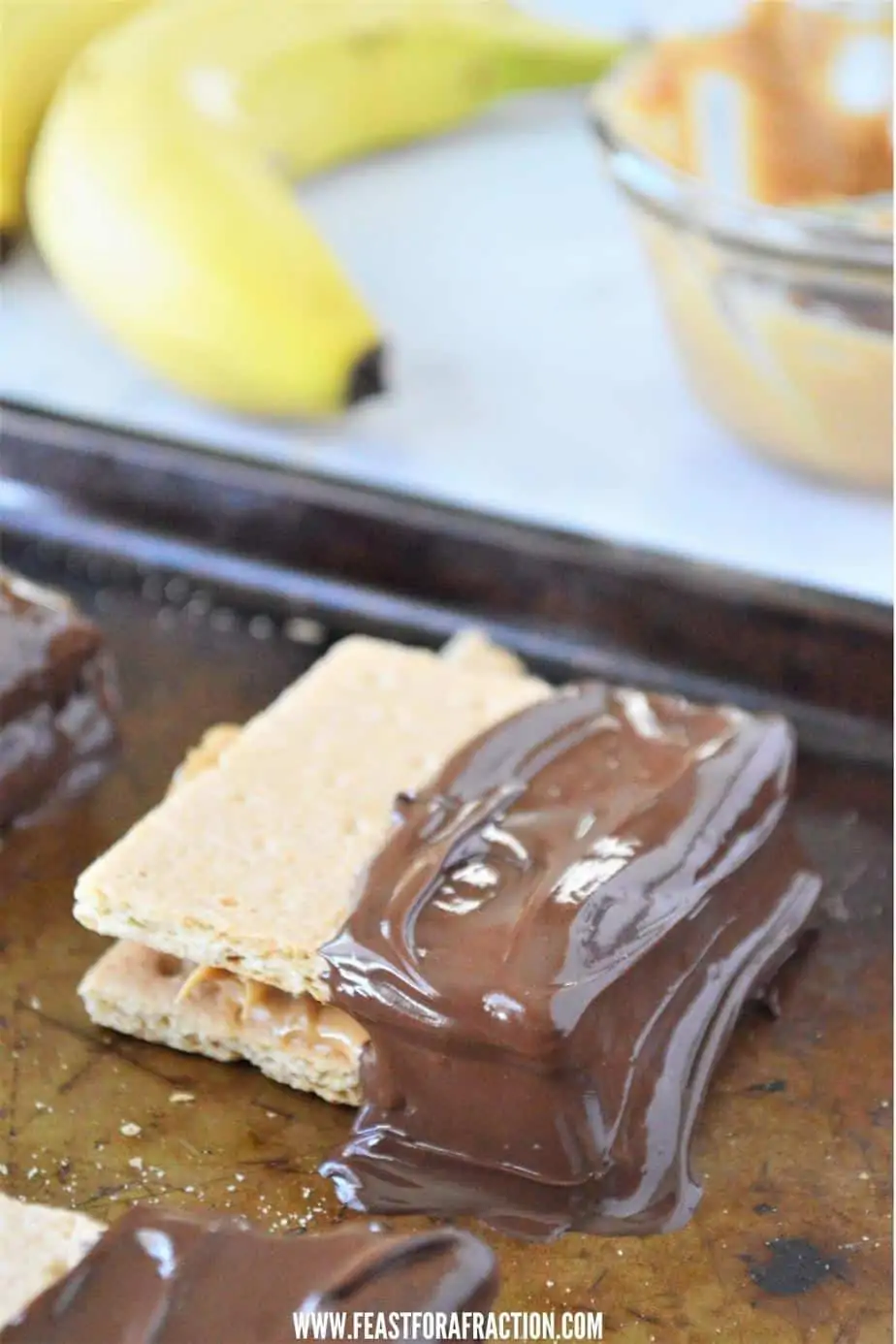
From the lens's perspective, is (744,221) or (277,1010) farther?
(744,221)

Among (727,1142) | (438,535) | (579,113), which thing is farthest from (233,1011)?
(579,113)

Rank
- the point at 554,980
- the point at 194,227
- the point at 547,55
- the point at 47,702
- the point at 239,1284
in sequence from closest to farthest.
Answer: the point at 239,1284 < the point at 554,980 < the point at 47,702 < the point at 194,227 < the point at 547,55

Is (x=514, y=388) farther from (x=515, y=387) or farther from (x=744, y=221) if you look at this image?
(x=744, y=221)

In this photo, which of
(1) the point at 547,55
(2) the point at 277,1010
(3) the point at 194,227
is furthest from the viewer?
(1) the point at 547,55

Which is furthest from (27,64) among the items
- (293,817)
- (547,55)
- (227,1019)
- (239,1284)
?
(239,1284)

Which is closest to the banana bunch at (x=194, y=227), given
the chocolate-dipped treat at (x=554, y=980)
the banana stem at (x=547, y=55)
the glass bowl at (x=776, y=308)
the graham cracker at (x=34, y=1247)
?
the glass bowl at (x=776, y=308)

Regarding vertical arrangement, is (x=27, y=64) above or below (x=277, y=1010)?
above

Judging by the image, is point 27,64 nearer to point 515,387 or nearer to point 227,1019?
point 515,387

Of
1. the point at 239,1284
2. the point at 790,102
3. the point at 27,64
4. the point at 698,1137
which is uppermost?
the point at 27,64
